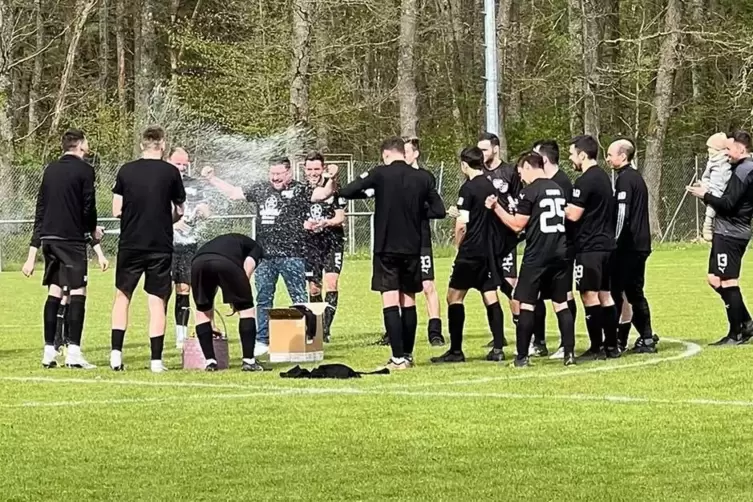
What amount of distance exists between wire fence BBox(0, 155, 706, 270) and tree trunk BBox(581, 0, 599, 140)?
2682 mm

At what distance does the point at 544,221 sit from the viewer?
43.4 ft

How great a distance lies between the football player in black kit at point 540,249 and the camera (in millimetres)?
13227

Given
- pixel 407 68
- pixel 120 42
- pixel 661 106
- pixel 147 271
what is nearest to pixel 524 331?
pixel 147 271

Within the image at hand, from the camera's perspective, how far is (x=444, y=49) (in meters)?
52.7

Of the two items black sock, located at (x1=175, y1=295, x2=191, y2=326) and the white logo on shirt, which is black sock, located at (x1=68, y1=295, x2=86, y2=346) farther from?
the white logo on shirt

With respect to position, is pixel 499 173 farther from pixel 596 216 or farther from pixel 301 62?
pixel 301 62

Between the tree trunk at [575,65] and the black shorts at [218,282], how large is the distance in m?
34.0

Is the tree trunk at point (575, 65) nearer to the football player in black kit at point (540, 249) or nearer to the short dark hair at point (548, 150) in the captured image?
the short dark hair at point (548, 150)

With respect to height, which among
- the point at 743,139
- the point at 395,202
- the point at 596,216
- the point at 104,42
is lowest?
the point at 596,216

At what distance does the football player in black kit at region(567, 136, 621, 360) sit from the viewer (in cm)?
1373

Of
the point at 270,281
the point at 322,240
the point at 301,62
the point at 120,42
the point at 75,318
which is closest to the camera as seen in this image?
the point at 75,318

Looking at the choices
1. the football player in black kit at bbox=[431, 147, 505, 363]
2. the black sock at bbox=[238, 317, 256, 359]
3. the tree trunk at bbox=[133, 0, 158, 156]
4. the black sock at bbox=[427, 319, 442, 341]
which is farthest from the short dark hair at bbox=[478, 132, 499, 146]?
the tree trunk at bbox=[133, 0, 158, 156]

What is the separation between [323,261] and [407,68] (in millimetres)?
27790

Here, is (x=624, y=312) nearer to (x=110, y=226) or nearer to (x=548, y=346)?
(x=548, y=346)
